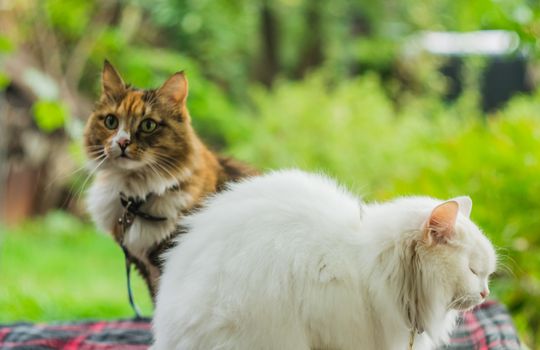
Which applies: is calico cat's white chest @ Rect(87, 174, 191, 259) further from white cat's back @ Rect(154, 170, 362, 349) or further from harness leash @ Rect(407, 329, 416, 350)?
harness leash @ Rect(407, 329, 416, 350)

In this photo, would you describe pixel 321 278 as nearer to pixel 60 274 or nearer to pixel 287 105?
pixel 60 274

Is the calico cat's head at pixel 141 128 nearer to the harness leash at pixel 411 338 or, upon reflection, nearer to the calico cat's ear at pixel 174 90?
the calico cat's ear at pixel 174 90

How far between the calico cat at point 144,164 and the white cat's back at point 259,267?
0.08 meters

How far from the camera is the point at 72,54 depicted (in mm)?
4539

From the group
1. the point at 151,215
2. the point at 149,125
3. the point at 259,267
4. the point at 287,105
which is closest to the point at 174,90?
the point at 149,125

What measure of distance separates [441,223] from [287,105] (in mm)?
3071

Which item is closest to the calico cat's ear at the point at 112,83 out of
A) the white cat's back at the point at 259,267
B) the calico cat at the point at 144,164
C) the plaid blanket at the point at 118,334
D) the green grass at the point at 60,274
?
the calico cat at the point at 144,164

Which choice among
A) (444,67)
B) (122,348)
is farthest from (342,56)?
(122,348)

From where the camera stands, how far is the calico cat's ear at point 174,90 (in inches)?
51.3

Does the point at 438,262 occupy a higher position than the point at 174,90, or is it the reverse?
the point at 174,90

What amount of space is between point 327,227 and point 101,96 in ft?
1.88

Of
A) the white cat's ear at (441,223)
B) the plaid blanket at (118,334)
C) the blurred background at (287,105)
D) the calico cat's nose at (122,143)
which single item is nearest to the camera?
the white cat's ear at (441,223)

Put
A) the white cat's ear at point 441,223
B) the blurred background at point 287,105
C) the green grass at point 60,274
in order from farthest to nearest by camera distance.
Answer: the green grass at point 60,274
the blurred background at point 287,105
the white cat's ear at point 441,223

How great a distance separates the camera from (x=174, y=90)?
131 centimetres
